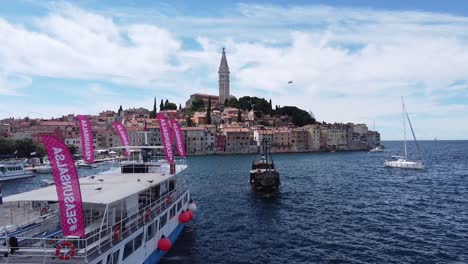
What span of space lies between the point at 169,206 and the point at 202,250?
3.73 meters

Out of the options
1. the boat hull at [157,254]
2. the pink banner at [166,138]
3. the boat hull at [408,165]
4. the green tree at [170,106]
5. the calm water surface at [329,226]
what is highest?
the green tree at [170,106]

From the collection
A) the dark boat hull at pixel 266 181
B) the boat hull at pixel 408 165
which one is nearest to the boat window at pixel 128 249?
the dark boat hull at pixel 266 181

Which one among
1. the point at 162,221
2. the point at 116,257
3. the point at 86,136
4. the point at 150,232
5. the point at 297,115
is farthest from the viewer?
the point at 297,115

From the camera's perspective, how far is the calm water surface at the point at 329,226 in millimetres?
22016

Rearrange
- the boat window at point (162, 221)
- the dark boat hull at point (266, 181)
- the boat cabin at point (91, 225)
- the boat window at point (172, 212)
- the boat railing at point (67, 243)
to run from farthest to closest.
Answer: the dark boat hull at point (266, 181)
the boat window at point (172, 212)
the boat window at point (162, 221)
the boat cabin at point (91, 225)
the boat railing at point (67, 243)

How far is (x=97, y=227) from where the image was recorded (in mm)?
14461

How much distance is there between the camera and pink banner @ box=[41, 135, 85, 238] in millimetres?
11297

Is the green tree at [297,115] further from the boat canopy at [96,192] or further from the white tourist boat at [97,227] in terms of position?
the boat canopy at [96,192]

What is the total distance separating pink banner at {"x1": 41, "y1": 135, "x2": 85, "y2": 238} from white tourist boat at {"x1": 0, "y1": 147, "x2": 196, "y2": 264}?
0.62m

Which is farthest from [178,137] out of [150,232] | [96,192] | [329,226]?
[329,226]

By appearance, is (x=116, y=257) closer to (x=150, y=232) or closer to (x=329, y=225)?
(x=150, y=232)

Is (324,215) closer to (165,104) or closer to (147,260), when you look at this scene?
(147,260)

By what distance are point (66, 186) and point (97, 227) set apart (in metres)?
3.70

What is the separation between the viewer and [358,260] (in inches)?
831
